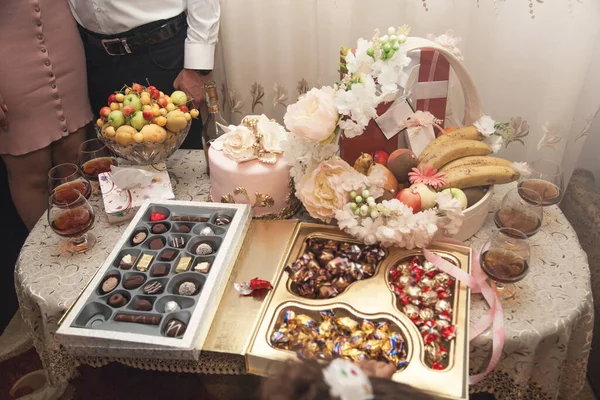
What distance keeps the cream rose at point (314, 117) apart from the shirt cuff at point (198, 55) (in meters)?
0.72

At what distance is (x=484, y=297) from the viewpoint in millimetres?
1055

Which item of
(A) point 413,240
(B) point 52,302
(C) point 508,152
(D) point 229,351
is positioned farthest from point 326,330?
(C) point 508,152

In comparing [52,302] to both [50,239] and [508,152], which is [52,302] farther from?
[508,152]

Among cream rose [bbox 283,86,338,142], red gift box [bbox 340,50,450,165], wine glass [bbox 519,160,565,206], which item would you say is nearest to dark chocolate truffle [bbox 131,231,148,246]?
cream rose [bbox 283,86,338,142]

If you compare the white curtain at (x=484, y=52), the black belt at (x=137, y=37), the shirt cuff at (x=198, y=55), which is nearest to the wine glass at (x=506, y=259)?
the white curtain at (x=484, y=52)

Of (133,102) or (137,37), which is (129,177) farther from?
(137,37)

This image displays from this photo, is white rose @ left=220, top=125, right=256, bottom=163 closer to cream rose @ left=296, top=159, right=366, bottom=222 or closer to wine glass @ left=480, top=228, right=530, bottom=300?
cream rose @ left=296, top=159, right=366, bottom=222

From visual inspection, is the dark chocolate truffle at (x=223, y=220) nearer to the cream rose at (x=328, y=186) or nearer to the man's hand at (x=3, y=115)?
the cream rose at (x=328, y=186)

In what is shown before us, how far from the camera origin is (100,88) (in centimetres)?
184

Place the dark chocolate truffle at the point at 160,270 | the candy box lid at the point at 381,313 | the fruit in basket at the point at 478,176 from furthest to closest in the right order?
the fruit in basket at the point at 478,176
the dark chocolate truffle at the point at 160,270
the candy box lid at the point at 381,313

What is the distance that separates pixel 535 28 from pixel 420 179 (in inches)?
29.4

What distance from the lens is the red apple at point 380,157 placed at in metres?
1.31

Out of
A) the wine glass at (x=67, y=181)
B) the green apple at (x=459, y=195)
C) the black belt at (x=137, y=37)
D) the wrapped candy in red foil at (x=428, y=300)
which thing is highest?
the black belt at (x=137, y=37)

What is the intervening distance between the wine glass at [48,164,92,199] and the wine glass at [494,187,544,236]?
107 centimetres
